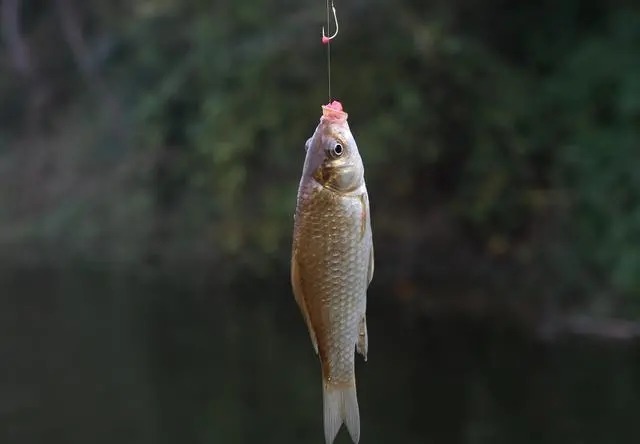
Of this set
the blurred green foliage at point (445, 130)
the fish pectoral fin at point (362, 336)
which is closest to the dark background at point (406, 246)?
the blurred green foliage at point (445, 130)

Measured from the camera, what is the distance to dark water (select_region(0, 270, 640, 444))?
5.76 meters

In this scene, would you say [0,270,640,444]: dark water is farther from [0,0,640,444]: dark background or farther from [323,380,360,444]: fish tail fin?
[323,380,360,444]: fish tail fin

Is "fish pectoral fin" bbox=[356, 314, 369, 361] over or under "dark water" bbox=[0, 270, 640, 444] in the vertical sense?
over

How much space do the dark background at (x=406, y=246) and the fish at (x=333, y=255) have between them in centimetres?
407

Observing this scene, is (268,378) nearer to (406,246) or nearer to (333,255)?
(406,246)

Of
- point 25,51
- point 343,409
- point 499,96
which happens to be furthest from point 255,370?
point 25,51

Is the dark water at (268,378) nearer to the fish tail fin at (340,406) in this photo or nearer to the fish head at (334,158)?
the fish tail fin at (340,406)

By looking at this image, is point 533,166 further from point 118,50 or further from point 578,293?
point 118,50

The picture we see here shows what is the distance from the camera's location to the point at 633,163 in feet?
19.2

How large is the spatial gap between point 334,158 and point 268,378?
16.6ft

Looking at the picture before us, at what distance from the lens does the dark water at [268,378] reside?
576 centimetres

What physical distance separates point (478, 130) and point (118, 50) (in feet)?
A: 16.4

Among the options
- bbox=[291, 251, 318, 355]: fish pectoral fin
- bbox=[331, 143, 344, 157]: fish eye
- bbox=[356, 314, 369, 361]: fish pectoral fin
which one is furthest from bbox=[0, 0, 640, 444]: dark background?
bbox=[331, 143, 344, 157]: fish eye

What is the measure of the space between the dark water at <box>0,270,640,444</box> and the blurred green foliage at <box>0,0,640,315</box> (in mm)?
344
